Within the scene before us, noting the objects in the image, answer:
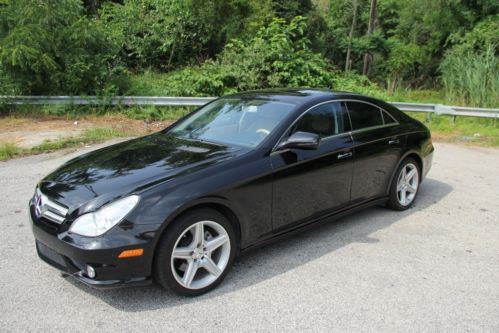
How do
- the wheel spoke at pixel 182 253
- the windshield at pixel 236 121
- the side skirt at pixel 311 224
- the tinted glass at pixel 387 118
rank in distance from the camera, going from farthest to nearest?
the tinted glass at pixel 387 118 → the windshield at pixel 236 121 → the side skirt at pixel 311 224 → the wheel spoke at pixel 182 253

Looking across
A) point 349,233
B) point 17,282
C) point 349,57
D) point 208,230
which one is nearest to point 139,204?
point 208,230

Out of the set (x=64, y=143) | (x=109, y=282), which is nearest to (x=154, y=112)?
(x=64, y=143)

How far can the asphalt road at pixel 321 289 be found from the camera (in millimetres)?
3412

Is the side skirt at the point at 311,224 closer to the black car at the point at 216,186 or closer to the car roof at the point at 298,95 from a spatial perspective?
the black car at the point at 216,186

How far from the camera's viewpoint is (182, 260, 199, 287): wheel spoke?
12.0ft

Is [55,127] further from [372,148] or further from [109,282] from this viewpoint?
[109,282]

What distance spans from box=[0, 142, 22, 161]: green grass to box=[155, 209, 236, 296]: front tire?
19.1 ft

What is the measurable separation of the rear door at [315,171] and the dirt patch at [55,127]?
244 inches

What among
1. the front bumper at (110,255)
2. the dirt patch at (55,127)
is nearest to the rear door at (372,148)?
the front bumper at (110,255)

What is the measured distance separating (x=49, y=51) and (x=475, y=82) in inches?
442

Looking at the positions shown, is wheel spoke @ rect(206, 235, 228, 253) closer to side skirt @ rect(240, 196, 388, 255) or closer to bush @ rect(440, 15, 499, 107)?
side skirt @ rect(240, 196, 388, 255)

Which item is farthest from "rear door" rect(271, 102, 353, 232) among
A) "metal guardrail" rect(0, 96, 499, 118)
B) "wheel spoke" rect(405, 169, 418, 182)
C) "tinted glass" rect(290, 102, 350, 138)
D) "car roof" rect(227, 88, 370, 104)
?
"metal guardrail" rect(0, 96, 499, 118)

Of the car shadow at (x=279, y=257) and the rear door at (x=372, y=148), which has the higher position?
the rear door at (x=372, y=148)

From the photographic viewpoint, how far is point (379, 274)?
4164 mm
